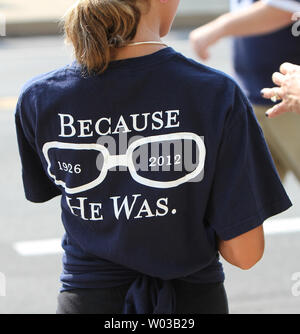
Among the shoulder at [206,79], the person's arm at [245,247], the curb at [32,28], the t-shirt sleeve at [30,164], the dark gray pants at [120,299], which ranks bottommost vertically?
the curb at [32,28]

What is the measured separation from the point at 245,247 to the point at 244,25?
5.88 ft

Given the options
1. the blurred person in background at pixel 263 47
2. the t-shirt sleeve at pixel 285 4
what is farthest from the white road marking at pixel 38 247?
the t-shirt sleeve at pixel 285 4

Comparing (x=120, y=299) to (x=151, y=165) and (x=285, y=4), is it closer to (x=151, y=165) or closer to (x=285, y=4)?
(x=151, y=165)

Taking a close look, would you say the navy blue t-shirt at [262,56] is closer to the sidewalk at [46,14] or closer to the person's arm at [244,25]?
the person's arm at [244,25]

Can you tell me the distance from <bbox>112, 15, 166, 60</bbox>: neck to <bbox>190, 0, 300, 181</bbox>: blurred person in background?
4.66 ft

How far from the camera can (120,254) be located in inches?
69.5

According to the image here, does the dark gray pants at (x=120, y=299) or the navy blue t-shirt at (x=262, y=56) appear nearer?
the dark gray pants at (x=120, y=299)

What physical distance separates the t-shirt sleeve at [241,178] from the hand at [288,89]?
1.54 feet

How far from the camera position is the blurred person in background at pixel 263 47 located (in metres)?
3.27

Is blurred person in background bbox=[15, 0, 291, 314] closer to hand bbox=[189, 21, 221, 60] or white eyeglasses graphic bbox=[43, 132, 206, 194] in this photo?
white eyeglasses graphic bbox=[43, 132, 206, 194]

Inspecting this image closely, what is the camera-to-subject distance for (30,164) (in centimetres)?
199

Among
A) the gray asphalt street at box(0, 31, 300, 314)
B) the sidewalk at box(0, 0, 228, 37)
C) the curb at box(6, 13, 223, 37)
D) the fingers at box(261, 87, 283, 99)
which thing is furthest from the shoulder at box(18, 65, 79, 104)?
the curb at box(6, 13, 223, 37)
